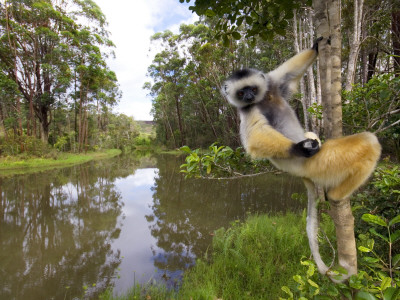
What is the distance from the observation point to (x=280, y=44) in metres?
14.4

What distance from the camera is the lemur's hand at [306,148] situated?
1685mm

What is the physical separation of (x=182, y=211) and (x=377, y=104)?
7.01 m

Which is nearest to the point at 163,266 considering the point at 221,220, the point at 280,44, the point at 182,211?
the point at 221,220

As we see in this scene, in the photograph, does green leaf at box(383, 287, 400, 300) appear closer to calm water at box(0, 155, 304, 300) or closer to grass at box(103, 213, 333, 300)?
grass at box(103, 213, 333, 300)

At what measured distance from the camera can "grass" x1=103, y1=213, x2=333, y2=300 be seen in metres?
3.55

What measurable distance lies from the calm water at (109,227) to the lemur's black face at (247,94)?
3.82m

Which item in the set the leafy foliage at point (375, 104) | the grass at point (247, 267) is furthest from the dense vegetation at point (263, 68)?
the grass at point (247, 267)

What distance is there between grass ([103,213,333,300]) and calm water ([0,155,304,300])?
1.89 ft

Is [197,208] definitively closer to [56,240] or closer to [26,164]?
[56,240]

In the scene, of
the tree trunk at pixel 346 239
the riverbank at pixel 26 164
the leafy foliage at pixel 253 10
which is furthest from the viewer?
the riverbank at pixel 26 164

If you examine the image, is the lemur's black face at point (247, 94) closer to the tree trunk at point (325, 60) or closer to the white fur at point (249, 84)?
the white fur at point (249, 84)

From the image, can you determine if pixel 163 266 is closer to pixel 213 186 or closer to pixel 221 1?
pixel 221 1

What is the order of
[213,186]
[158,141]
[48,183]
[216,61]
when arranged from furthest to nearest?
[158,141] → [216,61] → [48,183] → [213,186]

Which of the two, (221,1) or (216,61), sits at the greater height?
(216,61)
